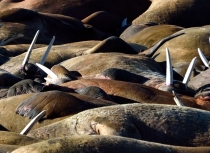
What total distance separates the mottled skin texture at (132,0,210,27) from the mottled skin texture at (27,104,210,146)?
1303cm

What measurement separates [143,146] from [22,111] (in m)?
2.88

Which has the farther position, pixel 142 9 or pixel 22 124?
pixel 142 9

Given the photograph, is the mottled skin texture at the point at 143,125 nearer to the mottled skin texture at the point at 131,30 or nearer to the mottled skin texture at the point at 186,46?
the mottled skin texture at the point at 186,46

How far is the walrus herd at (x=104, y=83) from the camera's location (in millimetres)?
5281

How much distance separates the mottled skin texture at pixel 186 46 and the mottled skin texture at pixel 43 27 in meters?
3.13

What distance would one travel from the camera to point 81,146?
379 cm

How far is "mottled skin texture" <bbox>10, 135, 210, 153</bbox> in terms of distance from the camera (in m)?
3.71

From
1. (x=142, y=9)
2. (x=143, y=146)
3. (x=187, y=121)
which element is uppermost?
(x=143, y=146)

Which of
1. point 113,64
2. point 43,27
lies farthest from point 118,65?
point 43,27

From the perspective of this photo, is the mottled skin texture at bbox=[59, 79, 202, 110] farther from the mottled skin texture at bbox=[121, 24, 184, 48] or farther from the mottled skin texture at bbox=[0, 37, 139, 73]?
the mottled skin texture at bbox=[121, 24, 184, 48]

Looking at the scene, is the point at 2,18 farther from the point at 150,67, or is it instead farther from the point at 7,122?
the point at 7,122

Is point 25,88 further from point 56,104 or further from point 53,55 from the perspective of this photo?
point 53,55

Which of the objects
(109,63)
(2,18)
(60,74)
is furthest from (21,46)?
(60,74)

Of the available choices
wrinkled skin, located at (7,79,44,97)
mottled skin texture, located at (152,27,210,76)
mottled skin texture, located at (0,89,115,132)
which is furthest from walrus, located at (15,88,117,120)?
mottled skin texture, located at (152,27,210,76)
